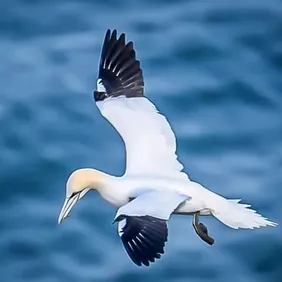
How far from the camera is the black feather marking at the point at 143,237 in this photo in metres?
11.6

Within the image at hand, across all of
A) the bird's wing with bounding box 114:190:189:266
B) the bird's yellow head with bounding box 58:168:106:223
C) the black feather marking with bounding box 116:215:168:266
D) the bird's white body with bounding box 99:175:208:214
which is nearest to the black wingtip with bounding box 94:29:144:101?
the bird's yellow head with bounding box 58:168:106:223

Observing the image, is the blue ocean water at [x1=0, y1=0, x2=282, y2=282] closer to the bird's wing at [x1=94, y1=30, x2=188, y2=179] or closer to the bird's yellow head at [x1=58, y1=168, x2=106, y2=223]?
the bird's wing at [x1=94, y1=30, x2=188, y2=179]

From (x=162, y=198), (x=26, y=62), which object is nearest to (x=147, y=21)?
(x=26, y=62)

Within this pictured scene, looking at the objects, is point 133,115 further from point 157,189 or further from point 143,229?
point 143,229

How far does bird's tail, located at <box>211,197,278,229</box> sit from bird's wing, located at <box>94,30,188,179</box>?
56 centimetres

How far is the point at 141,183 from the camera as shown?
42.3 feet

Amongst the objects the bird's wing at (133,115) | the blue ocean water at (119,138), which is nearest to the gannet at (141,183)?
the bird's wing at (133,115)

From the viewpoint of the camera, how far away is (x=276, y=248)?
15805 mm

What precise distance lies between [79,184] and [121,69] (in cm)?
159

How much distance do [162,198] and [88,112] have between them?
525 centimetres

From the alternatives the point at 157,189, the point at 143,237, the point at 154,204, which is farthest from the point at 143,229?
the point at 157,189

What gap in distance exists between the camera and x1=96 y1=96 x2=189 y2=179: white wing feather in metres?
13.4

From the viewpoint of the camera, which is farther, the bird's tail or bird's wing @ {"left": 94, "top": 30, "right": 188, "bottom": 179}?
bird's wing @ {"left": 94, "top": 30, "right": 188, "bottom": 179}

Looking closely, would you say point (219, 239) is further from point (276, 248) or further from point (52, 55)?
point (52, 55)
